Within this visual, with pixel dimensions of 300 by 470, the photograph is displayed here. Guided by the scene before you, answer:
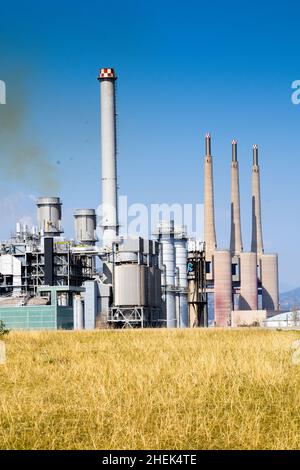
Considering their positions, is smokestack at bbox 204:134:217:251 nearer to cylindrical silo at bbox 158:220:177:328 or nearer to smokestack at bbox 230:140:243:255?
smokestack at bbox 230:140:243:255

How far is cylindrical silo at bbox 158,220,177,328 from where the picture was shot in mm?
116562

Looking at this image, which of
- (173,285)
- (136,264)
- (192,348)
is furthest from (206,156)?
(192,348)

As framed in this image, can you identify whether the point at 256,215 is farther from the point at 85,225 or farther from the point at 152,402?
the point at 152,402

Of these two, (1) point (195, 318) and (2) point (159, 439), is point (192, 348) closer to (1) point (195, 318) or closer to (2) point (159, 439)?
(2) point (159, 439)

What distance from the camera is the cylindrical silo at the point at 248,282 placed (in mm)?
148375

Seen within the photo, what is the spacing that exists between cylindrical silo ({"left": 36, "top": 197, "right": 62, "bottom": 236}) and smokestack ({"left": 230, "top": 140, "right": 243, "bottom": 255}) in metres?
46.6

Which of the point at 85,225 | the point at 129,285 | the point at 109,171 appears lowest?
the point at 129,285

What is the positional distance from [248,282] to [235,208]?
13.2 m

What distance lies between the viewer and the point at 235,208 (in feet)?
498

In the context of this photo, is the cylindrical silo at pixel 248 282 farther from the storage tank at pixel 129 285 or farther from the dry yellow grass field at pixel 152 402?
the dry yellow grass field at pixel 152 402

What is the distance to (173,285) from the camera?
11850 cm

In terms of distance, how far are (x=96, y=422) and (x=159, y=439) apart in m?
1.74

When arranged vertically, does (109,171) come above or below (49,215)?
above

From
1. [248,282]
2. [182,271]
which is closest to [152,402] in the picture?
[182,271]
